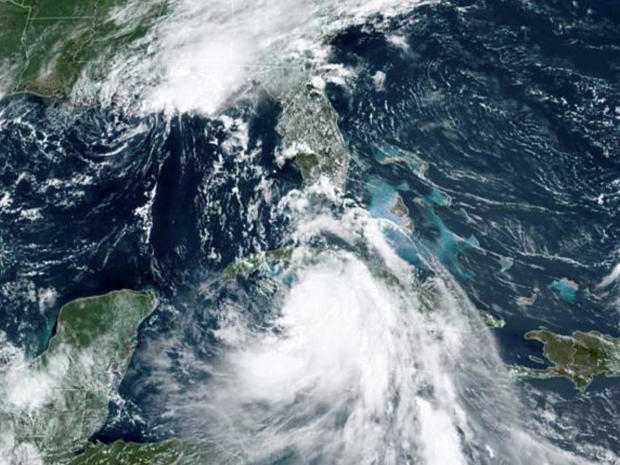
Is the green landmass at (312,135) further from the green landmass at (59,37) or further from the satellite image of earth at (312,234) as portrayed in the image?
the green landmass at (59,37)

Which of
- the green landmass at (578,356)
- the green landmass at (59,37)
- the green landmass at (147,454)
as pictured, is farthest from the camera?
the green landmass at (59,37)

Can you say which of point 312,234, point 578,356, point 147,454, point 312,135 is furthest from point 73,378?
point 578,356

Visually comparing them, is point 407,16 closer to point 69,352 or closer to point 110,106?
point 110,106

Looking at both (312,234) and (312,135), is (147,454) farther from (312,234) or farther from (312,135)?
(312,135)

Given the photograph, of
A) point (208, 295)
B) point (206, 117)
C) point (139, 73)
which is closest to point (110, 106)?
point (139, 73)

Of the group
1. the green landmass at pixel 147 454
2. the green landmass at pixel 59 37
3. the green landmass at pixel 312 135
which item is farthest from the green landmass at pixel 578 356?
the green landmass at pixel 59 37

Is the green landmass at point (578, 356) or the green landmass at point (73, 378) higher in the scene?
the green landmass at point (73, 378)

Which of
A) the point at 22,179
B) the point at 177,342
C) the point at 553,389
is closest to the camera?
the point at 553,389
